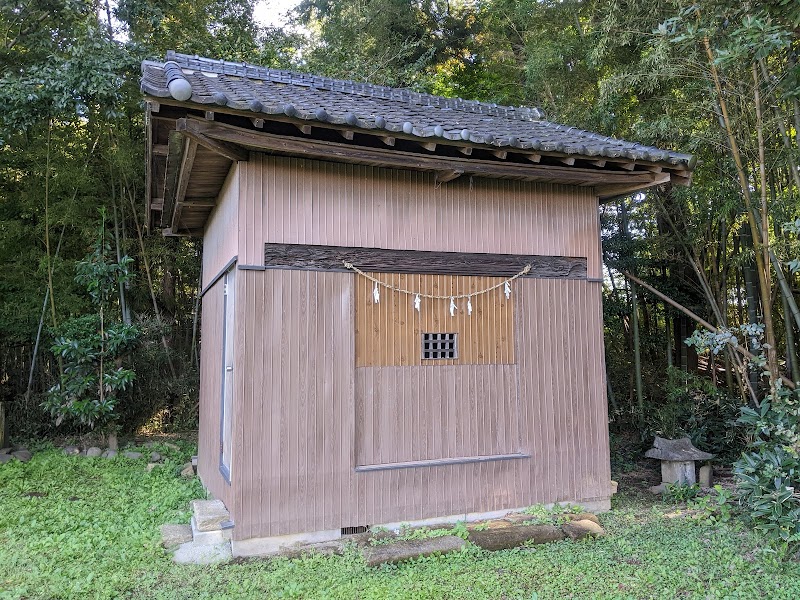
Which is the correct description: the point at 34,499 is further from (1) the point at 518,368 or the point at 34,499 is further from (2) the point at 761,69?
(2) the point at 761,69

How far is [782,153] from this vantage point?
5.20 meters

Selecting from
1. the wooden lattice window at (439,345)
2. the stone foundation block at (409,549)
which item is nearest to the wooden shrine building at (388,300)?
the wooden lattice window at (439,345)

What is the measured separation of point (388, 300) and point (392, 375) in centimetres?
59

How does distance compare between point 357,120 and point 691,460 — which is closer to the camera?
point 357,120

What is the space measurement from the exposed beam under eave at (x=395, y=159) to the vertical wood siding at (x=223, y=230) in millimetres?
421

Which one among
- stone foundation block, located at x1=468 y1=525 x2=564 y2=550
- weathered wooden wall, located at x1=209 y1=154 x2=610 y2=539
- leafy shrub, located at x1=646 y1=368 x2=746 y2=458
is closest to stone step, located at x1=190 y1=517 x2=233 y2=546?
weathered wooden wall, located at x1=209 y1=154 x2=610 y2=539

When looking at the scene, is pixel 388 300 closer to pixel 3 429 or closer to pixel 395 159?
pixel 395 159

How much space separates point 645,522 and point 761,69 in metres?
4.25

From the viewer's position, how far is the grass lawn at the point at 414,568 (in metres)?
3.21

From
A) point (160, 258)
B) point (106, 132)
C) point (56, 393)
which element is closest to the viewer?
point (56, 393)

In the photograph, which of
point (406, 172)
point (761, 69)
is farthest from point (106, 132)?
point (761, 69)

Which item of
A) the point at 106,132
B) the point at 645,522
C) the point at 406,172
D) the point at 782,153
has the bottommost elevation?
the point at 645,522

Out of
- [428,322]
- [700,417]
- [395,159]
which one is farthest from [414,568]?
[700,417]

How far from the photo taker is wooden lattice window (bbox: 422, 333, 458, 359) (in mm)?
4418
